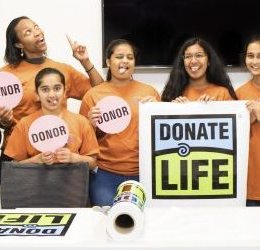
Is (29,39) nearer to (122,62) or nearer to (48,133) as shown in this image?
(122,62)

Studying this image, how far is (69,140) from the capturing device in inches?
78.2

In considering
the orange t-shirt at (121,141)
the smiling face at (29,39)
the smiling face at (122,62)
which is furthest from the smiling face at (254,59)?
the smiling face at (29,39)

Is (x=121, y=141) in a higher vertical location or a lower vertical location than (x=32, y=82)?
lower

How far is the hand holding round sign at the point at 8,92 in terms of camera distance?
210 cm

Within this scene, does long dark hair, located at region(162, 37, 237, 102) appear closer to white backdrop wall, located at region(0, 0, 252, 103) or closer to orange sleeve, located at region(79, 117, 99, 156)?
orange sleeve, located at region(79, 117, 99, 156)

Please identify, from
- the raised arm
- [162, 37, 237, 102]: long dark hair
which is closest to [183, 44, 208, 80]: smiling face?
[162, 37, 237, 102]: long dark hair

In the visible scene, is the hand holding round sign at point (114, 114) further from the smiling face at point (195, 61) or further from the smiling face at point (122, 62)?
the smiling face at point (195, 61)

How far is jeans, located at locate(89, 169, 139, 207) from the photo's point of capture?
2.03 meters

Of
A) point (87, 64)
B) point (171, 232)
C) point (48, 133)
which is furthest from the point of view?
point (87, 64)

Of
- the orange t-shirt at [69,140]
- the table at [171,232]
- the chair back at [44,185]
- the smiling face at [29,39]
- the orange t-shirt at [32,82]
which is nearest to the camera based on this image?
the table at [171,232]

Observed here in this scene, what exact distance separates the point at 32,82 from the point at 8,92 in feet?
0.49

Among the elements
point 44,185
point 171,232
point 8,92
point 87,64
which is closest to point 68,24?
point 87,64

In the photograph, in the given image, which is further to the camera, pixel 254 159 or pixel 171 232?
pixel 254 159

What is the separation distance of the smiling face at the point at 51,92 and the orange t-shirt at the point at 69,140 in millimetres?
64
